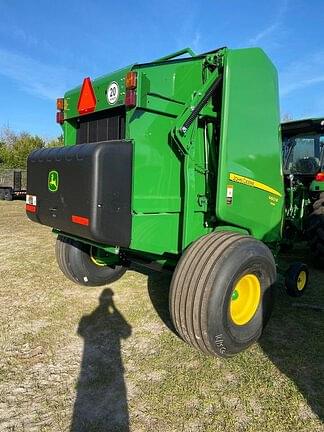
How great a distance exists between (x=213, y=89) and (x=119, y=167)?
1067 mm

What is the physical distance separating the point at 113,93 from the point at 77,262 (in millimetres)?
2126

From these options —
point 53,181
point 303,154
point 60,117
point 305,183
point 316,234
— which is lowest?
point 316,234

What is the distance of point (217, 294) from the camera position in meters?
2.99

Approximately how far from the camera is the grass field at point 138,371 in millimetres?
2418

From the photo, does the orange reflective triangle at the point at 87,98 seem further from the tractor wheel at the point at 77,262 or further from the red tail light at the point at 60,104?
the tractor wheel at the point at 77,262

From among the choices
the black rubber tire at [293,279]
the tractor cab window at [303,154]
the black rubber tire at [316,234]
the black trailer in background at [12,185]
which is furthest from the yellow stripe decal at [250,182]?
the black trailer in background at [12,185]

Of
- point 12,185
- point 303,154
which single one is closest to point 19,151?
point 12,185

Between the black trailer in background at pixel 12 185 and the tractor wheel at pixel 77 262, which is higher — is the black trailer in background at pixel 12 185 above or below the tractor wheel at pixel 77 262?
above

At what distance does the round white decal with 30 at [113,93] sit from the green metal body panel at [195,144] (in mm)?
47

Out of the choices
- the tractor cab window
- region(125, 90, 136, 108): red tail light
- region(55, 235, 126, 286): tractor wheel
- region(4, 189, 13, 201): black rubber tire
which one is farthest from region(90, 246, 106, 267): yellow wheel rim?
region(4, 189, 13, 201): black rubber tire

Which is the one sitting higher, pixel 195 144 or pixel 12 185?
pixel 195 144

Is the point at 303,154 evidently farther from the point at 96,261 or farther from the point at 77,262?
the point at 77,262

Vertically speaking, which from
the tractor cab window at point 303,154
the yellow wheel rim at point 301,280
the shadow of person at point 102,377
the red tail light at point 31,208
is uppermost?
the tractor cab window at point 303,154

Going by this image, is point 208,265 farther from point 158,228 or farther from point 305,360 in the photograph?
point 305,360
